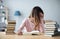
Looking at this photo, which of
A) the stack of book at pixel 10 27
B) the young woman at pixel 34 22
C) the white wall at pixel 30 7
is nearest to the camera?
the stack of book at pixel 10 27

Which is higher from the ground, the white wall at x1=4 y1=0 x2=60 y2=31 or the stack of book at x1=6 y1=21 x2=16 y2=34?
the white wall at x1=4 y1=0 x2=60 y2=31

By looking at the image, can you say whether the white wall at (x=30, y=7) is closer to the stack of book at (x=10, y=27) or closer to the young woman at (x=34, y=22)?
the young woman at (x=34, y=22)

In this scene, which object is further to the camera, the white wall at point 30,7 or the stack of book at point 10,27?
the white wall at point 30,7

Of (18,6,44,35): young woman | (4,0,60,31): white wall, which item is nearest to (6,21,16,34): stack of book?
(18,6,44,35): young woman

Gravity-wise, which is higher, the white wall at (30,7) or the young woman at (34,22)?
the white wall at (30,7)

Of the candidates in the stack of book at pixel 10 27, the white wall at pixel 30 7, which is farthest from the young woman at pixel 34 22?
the white wall at pixel 30 7

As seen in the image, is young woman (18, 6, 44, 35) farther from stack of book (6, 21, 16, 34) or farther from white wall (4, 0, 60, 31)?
A: white wall (4, 0, 60, 31)

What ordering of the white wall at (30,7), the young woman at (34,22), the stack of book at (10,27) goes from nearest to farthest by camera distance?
the stack of book at (10,27), the young woman at (34,22), the white wall at (30,7)

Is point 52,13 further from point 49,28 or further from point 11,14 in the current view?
point 49,28

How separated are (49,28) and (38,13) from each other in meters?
1.01

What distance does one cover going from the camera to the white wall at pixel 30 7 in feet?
22.4

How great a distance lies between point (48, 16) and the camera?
6.95m

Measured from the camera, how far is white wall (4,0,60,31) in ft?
22.4

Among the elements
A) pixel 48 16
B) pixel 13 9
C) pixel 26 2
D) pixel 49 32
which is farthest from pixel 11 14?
pixel 49 32
